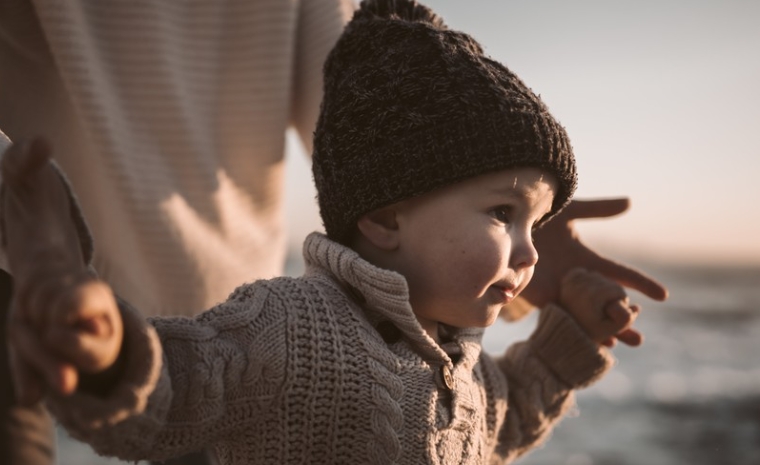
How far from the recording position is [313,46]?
1.90 metres

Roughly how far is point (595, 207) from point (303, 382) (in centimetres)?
93

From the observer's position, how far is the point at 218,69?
1874 mm

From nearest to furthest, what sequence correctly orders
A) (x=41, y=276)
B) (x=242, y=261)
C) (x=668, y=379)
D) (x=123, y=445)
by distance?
(x=41, y=276) < (x=123, y=445) < (x=242, y=261) < (x=668, y=379)

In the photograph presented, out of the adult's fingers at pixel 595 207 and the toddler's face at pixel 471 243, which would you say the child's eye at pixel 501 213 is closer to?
the toddler's face at pixel 471 243

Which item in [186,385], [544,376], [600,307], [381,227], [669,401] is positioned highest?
[381,227]

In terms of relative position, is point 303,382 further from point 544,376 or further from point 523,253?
point 544,376

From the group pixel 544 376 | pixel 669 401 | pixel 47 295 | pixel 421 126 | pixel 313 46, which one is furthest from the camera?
pixel 669 401

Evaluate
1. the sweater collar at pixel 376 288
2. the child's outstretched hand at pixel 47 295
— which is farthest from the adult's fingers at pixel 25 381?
the sweater collar at pixel 376 288

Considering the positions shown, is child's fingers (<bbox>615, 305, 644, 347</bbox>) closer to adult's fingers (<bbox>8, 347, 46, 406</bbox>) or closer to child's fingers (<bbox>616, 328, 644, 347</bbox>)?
child's fingers (<bbox>616, 328, 644, 347</bbox>)

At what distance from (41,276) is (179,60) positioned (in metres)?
1.08

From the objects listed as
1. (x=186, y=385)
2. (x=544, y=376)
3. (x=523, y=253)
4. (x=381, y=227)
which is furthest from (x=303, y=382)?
(x=544, y=376)

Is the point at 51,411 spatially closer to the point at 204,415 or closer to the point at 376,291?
the point at 204,415

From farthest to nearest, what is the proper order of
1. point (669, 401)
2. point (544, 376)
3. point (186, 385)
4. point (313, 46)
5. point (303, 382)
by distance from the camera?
point (669, 401), point (313, 46), point (544, 376), point (303, 382), point (186, 385)

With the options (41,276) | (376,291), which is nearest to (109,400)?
(41,276)
